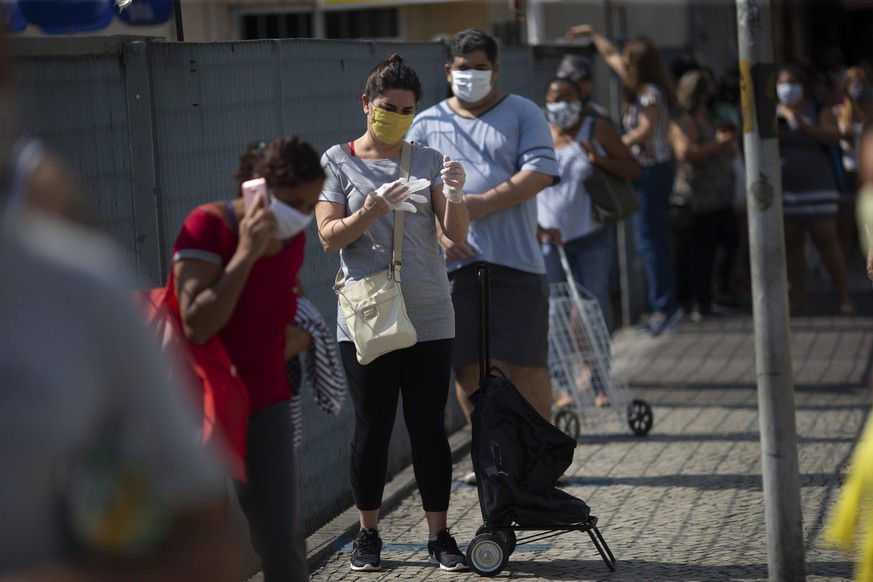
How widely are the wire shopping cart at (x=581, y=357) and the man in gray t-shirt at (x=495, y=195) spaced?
4.54 feet

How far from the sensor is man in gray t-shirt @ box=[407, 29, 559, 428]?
629 cm

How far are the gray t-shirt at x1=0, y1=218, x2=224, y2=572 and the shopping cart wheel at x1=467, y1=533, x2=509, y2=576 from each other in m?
3.78

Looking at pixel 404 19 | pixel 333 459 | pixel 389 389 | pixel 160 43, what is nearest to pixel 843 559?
pixel 389 389

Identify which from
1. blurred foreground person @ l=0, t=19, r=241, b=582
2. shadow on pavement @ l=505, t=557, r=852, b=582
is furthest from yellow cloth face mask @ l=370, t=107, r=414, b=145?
blurred foreground person @ l=0, t=19, r=241, b=582

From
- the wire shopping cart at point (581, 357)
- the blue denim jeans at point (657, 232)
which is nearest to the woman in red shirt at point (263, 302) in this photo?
the wire shopping cart at point (581, 357)

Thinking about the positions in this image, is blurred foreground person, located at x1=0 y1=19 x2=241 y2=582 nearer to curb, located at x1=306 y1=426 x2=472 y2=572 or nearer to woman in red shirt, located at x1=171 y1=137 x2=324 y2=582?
woman in red shirt, located at x1=171 y1=137 x2=324 y2=582

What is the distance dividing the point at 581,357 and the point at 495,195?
191cm

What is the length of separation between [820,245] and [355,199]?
7.68m

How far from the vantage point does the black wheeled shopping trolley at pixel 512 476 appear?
5406mm

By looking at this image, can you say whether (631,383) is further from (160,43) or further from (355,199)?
(160,43)

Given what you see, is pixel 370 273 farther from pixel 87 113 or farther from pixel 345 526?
pixel 345 526

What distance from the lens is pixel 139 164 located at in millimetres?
4922

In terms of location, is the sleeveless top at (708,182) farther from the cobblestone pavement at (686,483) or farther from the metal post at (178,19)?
the metal post at (178,19)

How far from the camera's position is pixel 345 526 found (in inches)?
246
